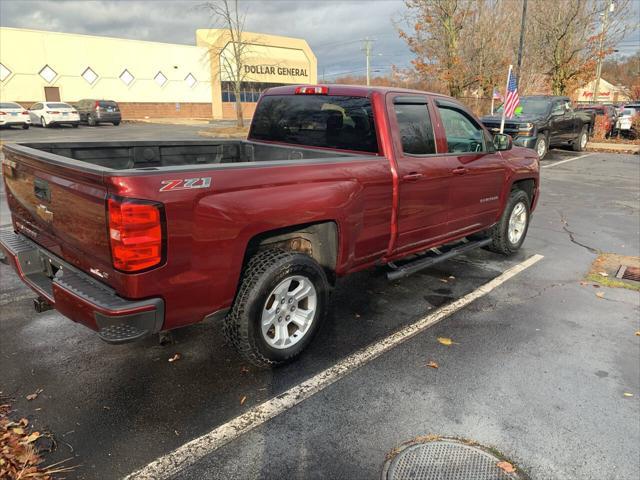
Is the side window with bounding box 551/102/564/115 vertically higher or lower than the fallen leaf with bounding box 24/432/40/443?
higher

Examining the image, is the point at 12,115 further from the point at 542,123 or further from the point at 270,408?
the point at 270,408

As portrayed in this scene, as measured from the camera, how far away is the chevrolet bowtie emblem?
10.1 ft

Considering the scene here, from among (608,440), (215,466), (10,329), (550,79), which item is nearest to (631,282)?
(608,440)

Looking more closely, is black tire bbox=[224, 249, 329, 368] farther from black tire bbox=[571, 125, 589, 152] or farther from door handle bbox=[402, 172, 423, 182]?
black tire bbox=[571, 125, 589, 152]

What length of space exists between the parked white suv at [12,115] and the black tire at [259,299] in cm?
3135

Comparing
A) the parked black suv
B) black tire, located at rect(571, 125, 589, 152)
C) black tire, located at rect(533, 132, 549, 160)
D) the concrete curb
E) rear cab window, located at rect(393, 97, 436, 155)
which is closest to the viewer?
rear cab window, located at rect(393, 97, 436, 155)

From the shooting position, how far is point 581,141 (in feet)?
60.2

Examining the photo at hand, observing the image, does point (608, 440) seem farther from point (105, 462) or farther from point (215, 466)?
point (105, 462)

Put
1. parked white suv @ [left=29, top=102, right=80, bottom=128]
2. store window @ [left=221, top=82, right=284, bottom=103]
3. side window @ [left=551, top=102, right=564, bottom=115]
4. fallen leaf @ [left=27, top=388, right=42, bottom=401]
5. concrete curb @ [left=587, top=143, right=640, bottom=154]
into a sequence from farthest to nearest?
store window @ [left=221, top=82, right=284, bottom=103]
parked white suv @ [left=29, top=102, right=80, bottom=128]
concrete curb @ [left=587, top=143, right=640, bottom=154]
side window @ [left=551, top=102, right=564, bottom=115]
fallen leaf @ [left=27, top=388, right=42, bottom=401]

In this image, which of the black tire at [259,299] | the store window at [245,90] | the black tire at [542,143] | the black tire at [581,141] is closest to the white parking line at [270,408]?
the black tire at [259,299]

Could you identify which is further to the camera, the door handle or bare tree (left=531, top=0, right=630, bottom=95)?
bare tree (left=531, top=0, right=630, bottom=95)

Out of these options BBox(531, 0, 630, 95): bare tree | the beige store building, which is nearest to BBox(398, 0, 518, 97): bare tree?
BBox(531, 0, 630, 95): bare tree

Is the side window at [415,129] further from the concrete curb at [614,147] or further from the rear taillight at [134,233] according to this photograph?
the concrete curb at [614,147]

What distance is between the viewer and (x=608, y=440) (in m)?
2.75
